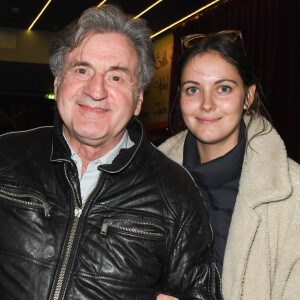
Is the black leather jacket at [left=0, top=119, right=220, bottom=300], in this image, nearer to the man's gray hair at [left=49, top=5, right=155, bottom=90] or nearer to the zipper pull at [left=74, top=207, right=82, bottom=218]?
the zipper pull at [left=74, top=207, right=82, bottom=218]

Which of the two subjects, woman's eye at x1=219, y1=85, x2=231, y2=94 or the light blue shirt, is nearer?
the light blue shirt

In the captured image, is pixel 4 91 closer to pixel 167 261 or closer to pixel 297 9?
pixel 297 9

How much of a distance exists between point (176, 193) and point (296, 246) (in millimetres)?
659

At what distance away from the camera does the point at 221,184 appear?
2.20 metres

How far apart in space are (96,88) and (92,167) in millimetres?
296

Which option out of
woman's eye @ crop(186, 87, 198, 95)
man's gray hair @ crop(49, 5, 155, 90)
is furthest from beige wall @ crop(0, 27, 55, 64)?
man's gray hair @ crop(49, 5, 155, 90)

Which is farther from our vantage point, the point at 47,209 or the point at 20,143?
the point at 20,143

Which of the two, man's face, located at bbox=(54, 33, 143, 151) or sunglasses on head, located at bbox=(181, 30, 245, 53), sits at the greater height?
sunglasses on head, located at bbox=(181, 30, 245, 53)

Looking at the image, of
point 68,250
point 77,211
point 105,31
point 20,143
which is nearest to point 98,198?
point 77,211

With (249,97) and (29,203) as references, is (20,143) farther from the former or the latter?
(249,97)

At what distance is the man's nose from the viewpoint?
1651 mm

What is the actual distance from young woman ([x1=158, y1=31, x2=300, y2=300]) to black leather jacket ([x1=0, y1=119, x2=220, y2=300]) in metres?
0.37

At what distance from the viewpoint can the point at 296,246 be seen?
197cm

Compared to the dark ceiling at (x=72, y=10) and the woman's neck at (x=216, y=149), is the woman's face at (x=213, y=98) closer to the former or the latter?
the woman's neck at (x=216, y=149)
